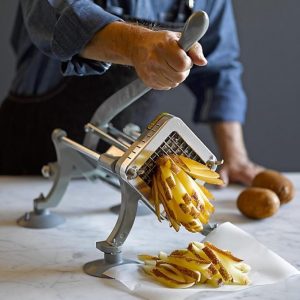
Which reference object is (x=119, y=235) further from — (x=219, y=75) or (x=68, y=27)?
(x=219, y=75)

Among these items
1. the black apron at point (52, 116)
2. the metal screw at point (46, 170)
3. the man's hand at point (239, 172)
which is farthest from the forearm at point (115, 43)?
the man's hand at point (239, 172)

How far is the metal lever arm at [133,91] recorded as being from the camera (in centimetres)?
57

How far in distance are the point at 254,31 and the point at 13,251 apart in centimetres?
109

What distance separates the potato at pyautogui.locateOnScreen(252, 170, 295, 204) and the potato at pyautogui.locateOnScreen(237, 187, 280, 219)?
0.13 feet

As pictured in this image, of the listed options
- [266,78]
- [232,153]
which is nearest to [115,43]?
[232,153]

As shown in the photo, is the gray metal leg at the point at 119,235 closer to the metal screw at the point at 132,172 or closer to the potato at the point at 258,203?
the metal screw at the point at 132,172

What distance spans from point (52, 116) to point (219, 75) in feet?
1.04

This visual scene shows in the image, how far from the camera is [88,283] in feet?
2.09

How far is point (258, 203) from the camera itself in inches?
33.6

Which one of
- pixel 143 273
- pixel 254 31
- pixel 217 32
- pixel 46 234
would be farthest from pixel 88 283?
pixel 254 31

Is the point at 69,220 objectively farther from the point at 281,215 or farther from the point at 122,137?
the point at 281,215

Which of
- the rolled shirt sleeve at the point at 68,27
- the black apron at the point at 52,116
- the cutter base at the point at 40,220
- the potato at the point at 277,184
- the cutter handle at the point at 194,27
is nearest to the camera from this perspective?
the cutter handle at the point at 194,27

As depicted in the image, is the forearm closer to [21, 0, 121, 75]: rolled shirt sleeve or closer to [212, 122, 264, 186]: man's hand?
[21, 0, 121, 75]: rolled shirt sleeve

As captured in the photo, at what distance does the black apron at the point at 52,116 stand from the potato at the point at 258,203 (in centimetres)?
26
